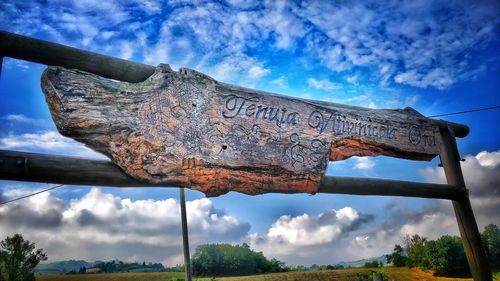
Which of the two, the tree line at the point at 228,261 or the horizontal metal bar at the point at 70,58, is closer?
the horizontal metal bar at the point at 70,58

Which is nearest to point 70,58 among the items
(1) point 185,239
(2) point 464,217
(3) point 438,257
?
(1) point 185,239

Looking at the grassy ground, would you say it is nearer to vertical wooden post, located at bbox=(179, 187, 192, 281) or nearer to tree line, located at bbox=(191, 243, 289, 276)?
tree line, located at bbox=(191, 243, 289, 276)

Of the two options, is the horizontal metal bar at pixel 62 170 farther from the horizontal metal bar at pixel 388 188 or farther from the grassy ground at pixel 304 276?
the grassy ground at pixel 304 276

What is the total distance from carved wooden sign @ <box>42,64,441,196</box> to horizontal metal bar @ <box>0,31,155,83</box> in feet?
0.78

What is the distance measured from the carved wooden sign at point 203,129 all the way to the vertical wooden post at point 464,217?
1.51m

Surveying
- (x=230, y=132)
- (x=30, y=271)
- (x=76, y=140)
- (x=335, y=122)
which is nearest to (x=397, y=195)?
(x=335, y=122)

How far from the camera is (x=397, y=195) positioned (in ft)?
12.7

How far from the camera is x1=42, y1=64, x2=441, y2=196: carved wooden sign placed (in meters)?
2.41

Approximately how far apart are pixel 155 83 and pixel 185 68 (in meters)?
0.33

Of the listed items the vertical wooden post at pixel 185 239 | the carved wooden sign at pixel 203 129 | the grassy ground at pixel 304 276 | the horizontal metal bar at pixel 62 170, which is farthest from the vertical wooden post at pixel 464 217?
the grassy ground at pixel 304 276

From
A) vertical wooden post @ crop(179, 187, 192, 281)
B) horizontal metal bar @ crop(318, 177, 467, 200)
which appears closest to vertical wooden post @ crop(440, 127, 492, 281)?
horizontal metal bar @ crop(318, 177, 467, 200)

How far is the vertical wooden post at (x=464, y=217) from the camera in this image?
12.8 ft

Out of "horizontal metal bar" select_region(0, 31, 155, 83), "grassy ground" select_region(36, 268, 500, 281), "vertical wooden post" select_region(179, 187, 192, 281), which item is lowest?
"grassy ground" select_region(36, 268, 500, 281)

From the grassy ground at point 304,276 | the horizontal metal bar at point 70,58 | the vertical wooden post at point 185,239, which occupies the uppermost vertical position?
the horizontal metal bar at point 70,58
